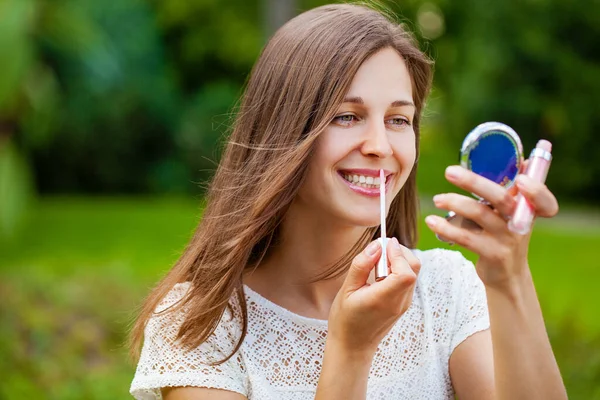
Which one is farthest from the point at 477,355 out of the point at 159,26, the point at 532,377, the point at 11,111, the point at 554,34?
the point at 159,26

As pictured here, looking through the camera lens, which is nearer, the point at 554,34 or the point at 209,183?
the point at 209,183

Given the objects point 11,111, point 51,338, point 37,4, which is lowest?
point 51,338

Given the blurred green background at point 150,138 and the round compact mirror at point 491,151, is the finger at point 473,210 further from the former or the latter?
the blurred green background at point 150,138

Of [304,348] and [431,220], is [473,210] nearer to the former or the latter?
[431,220]

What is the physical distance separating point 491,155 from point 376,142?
59 cm

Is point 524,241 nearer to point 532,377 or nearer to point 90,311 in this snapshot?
point 532,377

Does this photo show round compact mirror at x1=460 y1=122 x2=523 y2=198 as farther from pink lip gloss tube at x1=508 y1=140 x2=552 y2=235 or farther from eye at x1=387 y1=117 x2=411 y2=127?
eye at x1=387 y1=117 x2=411 y2=127

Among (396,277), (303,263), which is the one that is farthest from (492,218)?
(303,263)

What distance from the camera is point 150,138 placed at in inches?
655

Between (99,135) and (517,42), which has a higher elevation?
(517,42)

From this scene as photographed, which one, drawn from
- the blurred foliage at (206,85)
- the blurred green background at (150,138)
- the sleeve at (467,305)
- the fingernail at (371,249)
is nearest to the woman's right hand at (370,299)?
the fingernail at (371,249)

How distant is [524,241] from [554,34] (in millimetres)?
12511

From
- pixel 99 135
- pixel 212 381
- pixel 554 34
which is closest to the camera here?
pixel 212 381

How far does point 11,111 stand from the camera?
7.89 m
